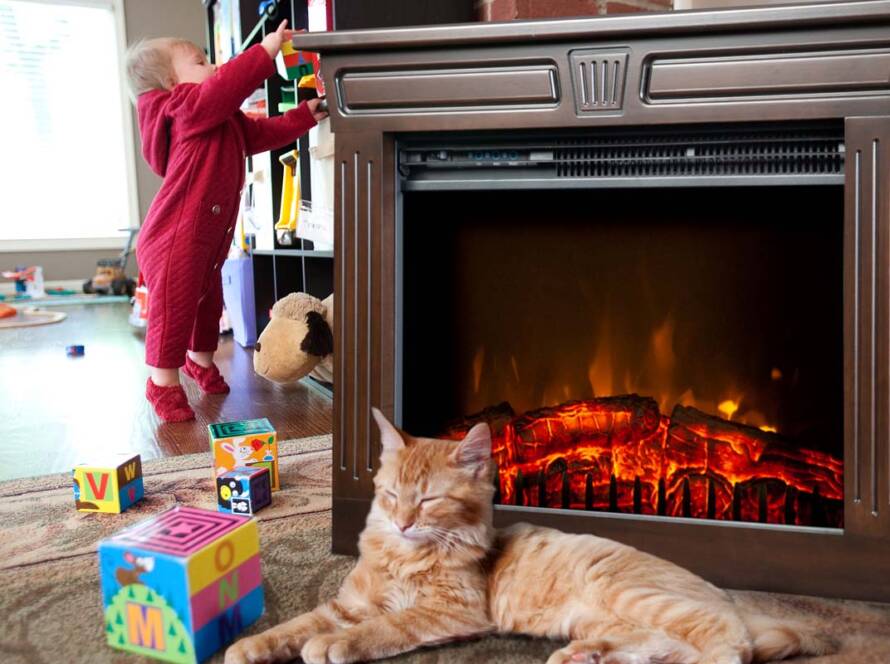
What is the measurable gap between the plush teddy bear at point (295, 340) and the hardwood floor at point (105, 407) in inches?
5.4

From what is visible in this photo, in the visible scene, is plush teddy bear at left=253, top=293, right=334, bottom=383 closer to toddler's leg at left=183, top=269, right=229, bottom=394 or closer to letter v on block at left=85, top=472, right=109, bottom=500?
toddler's leg at left=183, top=269, right=229, bottom=394

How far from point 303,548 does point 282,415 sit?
3.42 ft

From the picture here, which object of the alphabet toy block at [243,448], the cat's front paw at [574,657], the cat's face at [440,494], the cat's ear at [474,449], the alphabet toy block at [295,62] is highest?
the alphabet toy block at [295,62]

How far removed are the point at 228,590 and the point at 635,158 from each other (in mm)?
848

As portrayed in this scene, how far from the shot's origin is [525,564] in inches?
40.6

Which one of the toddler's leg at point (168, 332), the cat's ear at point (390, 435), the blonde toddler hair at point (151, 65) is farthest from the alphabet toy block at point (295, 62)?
the cat's ear at point (390, 435)

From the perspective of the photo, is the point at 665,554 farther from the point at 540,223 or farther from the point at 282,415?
the point at 282,415

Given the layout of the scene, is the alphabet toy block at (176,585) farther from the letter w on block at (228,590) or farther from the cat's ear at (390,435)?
the cat's ear at (390,435)

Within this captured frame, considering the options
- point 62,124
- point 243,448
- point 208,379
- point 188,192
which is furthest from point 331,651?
point 62,124

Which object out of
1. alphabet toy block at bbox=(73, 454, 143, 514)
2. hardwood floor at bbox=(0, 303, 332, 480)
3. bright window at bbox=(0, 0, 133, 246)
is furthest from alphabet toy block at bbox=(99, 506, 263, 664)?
bright window at bbox=(0, 0, 133, 246)

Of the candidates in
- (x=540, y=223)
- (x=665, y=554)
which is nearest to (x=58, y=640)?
Answer: (x=665, y=554)

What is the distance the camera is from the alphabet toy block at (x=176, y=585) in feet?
3.06

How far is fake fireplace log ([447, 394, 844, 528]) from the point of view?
1.22m

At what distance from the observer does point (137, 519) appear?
1.49 m
